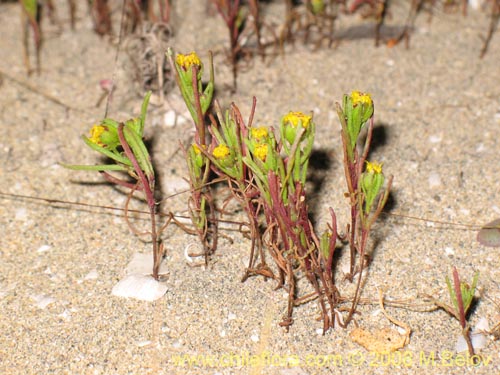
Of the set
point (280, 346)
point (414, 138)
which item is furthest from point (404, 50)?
point (280, 346)

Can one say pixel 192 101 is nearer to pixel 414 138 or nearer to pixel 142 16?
pixel 414 138

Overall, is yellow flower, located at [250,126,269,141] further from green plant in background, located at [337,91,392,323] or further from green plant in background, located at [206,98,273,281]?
green plant in background, located at [337,91,392,323]

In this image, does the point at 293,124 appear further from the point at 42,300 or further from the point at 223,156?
the point at 42,300

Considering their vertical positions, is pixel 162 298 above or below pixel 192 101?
below

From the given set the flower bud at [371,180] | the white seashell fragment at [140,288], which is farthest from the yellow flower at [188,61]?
the white seashell fragment at [140,288]

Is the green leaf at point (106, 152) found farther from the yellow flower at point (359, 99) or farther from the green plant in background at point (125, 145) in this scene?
the yellow flower at point (359, 99)

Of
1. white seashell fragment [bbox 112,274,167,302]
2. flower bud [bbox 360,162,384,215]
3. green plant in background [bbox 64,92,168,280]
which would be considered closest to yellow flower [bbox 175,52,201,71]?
green plant in background [bbox 64,92,168,280]

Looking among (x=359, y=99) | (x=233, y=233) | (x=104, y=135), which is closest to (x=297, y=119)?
(x=359, y=99)
